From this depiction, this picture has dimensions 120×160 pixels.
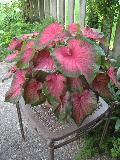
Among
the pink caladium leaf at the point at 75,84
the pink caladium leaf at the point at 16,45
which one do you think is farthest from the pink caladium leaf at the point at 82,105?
the pink caladium leaf at the point at 16,45

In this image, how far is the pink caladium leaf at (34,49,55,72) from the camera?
180 centimetres

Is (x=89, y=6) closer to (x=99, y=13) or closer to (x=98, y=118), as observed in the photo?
(x=99, y=13)

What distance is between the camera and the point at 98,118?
219cm

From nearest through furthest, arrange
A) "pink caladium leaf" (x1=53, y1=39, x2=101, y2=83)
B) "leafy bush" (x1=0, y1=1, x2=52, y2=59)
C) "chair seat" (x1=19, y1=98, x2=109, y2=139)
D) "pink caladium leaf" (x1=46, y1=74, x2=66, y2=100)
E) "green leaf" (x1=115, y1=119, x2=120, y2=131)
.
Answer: "pink caladium leaf" (x1=53, y1=39, x2=101, y2=83), "pink caladium leaf" (x1=46, y1=74, x2=66, y2=100), "chair seat" (x1=19, y1=98, x2=109, y2=139), "green leaf" (x1=115, y1=119, x2=120, y2=131), "leafy bush" (x1=0, y1=1, x2=52, y2=59)

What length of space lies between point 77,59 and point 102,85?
0.29 m

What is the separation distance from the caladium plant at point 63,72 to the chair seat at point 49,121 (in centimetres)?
14

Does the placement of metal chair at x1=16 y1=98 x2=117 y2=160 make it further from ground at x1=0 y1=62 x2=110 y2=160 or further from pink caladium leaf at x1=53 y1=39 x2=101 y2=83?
pink caladium leaf at x1=53 y1=39 x2=101 y2=83

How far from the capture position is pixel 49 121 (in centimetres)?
217

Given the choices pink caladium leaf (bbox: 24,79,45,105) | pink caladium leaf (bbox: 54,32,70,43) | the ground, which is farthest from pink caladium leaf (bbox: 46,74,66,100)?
the ground

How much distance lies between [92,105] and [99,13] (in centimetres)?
163

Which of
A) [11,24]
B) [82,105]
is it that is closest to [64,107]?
[82,105]

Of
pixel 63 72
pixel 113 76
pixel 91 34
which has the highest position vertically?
pixel 91 34

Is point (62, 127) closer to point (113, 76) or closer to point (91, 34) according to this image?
point (113, 76)

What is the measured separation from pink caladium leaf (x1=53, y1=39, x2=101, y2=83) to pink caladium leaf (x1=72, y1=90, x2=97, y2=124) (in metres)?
0.22
